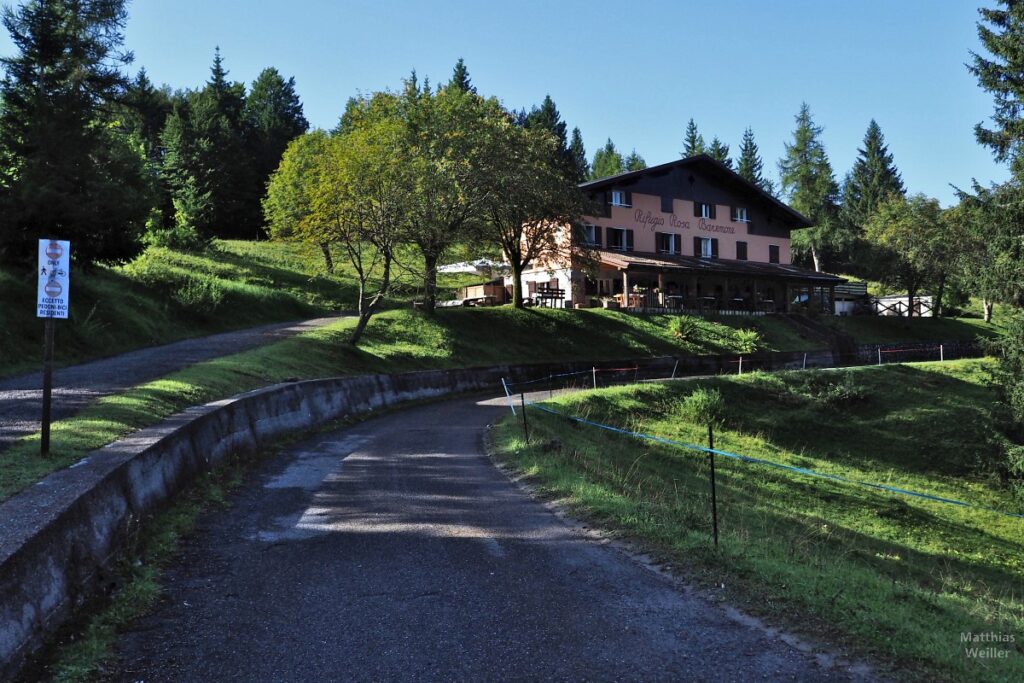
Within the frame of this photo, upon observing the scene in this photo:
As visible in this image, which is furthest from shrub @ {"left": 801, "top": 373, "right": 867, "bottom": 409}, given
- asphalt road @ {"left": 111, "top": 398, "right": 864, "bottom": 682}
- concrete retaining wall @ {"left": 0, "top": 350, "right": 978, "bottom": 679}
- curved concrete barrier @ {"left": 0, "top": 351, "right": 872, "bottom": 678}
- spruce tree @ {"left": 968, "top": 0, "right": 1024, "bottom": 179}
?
asphalt road @ {"left": 111, "top": 398, "right": 864, "bottom": 682}

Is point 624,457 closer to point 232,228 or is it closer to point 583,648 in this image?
point 583,648

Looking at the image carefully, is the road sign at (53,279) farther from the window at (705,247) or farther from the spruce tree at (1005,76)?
the window at (705,247)

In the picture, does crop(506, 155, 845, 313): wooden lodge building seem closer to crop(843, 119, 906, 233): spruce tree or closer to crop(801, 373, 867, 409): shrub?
crop(801, 373, 867, 409): shrub

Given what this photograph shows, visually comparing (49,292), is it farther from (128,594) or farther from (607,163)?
(607,163)

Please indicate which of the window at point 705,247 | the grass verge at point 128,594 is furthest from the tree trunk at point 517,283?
the grass verge at point 128,594

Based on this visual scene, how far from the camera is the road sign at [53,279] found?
7.71m

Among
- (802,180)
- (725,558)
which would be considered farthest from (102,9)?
(802,180)

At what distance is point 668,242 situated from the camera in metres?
51.8

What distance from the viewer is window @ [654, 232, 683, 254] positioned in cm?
5099

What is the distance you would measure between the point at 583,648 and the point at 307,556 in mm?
3213

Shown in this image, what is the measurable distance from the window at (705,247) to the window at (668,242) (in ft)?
5.63

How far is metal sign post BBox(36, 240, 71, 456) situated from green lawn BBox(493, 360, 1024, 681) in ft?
20.0

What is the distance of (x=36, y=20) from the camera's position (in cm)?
2119

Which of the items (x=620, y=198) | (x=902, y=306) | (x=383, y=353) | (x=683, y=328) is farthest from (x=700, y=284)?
(x=383, y=353)
